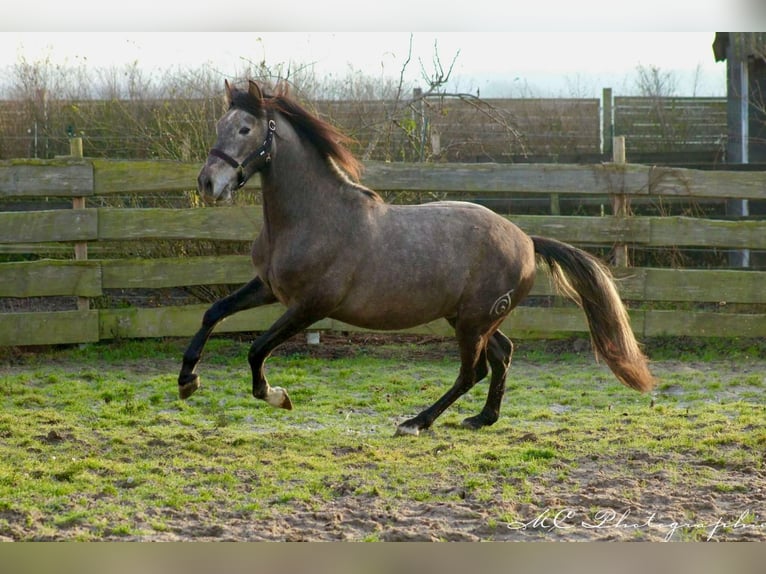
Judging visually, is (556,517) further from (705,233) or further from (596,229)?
(705,233)

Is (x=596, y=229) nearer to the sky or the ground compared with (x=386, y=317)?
nearer to the sky

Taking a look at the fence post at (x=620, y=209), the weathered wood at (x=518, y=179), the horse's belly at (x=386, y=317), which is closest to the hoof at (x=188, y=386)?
the horse's belly at (x=386, y=317)

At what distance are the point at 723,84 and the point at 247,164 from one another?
1206 cm

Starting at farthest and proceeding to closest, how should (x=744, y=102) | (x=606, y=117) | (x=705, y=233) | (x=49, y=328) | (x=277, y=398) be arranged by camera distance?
(x=606, y=117), (x=744, y=102), (x=705, y=233), (x=49, y=328), (x=277, y=398)

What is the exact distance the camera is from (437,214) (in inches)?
230

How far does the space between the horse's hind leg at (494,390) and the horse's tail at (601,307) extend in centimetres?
62

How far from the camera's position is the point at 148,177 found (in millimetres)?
8727

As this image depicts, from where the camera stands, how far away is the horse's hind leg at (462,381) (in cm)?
585

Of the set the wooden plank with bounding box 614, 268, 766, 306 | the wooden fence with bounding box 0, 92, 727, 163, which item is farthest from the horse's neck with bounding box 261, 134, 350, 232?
the wooden plank with bounding box 614, 268, 766, 306

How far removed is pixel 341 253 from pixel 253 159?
727 mm

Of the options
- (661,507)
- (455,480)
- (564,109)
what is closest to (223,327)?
(455,480)

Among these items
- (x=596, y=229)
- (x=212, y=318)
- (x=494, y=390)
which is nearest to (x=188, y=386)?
(x=212, y=318)

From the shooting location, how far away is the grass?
4422 mm

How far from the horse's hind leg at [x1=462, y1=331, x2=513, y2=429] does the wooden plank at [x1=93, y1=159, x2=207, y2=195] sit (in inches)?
146
